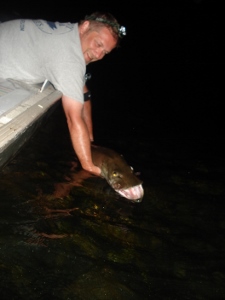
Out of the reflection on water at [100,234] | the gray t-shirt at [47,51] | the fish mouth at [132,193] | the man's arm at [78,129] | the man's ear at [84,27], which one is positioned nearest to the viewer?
the reflection on water at [100,234]

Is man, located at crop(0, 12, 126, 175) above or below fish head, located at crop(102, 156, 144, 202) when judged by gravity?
above

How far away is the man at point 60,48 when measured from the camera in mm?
2910

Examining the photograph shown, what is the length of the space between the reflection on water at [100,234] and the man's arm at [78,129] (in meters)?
0.27

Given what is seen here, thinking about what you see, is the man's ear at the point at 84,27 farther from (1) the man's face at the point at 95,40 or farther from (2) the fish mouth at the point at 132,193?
(2) the fish mouth at the point at 132,193

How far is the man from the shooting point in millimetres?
2910

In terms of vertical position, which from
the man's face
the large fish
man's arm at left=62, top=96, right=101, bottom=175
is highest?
the man's face

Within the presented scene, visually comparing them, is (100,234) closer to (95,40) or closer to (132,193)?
(132,193)

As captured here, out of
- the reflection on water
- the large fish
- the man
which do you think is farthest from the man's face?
the reflection on water

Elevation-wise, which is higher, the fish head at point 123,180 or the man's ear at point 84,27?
the man's ear at point 84,27

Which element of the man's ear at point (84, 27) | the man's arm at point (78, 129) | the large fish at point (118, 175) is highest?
the man's ear at point (84, 27)

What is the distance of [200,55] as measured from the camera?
26359mm

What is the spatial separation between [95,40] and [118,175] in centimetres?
147

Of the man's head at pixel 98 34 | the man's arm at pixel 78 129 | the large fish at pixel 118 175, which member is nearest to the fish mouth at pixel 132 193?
the large fish at pixel 118 175

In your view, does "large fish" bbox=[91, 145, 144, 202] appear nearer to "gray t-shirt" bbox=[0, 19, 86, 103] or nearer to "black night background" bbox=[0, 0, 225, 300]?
"black night background" bbox=[0, 0, 225, 300]
